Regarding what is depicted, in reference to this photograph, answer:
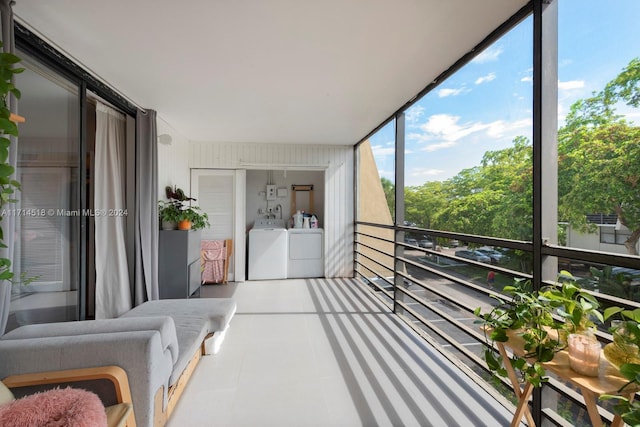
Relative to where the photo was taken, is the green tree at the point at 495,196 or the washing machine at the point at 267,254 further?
the washing machine at the point at 267,254

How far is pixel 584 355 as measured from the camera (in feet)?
3.16

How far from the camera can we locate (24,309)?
1.76m

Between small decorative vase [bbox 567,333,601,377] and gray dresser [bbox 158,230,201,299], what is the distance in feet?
11.0

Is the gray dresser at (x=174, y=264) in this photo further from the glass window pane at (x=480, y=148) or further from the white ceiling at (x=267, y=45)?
the glass window pane at (x=480, y=148)

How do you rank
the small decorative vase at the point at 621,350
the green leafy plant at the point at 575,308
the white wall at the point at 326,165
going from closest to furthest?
the small decorative vase at the point at 621,350, the green leafy plant at the point at 575,308, the white wall at the point at 326,165

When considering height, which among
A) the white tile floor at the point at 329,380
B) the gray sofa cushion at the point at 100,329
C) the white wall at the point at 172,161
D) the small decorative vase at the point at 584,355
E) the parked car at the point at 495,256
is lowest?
the white tile floor at the point at 329,380

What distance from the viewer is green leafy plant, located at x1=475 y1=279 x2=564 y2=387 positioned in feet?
3.47

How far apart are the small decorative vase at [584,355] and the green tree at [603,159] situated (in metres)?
0.45

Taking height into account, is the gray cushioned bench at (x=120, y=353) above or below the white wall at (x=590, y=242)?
below

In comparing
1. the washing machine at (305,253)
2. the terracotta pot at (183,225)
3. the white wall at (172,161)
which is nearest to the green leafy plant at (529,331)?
the terracotta pot at (183,225)

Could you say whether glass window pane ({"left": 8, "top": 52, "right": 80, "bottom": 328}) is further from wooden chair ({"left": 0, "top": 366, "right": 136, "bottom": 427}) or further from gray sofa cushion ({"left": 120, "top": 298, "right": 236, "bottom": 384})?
wooden chair ({"left": 0, "top": 366, "right": 136, "bottom": 427})

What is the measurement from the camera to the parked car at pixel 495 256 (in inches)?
76.9

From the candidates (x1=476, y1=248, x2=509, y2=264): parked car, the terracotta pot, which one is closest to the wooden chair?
(x1=476, y1=248, x2=509, y2=264): parked car

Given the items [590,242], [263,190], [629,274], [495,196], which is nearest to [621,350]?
[629,274]
